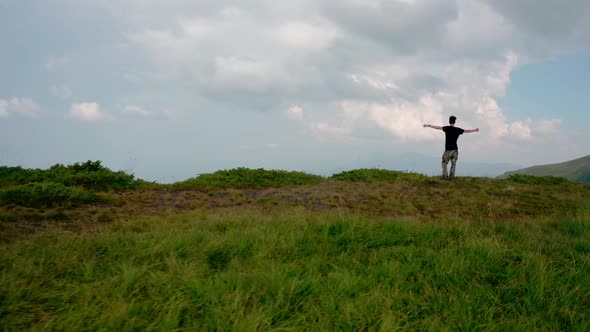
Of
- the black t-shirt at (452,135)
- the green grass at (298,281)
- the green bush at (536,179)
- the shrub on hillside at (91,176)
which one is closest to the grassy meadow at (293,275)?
the green grass at (298,281)

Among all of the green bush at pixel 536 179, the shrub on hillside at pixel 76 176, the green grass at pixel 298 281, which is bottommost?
the green grass at pixel 298 281

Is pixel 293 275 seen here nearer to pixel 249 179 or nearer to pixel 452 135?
pixel 249 179

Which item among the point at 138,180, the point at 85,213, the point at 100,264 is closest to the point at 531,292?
the point at 100,264

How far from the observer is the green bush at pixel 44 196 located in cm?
830

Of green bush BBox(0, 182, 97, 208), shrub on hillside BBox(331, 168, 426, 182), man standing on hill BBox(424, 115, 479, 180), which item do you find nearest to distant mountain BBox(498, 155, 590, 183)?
man standing on hill BBox(424, 115, 479, 180)

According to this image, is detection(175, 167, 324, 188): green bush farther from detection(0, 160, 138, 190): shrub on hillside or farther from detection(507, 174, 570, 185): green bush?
detection(507, 174, 570, 185): green bush

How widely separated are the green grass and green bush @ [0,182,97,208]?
4.23m

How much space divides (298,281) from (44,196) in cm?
812

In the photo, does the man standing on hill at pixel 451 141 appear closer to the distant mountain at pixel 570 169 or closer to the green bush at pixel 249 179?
the green bush at pixel 249 179

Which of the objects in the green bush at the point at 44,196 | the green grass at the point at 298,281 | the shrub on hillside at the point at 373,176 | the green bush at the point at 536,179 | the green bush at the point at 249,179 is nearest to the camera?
the green grass at the point at 298,281

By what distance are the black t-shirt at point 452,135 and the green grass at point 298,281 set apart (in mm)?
11101

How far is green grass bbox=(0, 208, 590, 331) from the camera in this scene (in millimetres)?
3053

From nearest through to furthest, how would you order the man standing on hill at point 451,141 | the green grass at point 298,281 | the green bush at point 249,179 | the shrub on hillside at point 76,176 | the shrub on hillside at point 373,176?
1. the green grass at point 298,281
2. the shrub on hillside at point 76,176
3. the green bush at point 249,179
4. the man standing on hill at point 451,141
5. the shrub on hillside at point 373,176

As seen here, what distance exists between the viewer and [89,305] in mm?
3209
